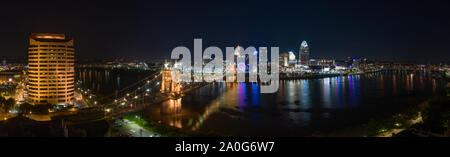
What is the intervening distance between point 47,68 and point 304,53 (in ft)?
87.8

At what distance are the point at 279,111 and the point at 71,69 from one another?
479 cm

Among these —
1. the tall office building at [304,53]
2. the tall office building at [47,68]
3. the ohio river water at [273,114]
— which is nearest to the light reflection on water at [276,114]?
→ the ohio river water at [273,114]

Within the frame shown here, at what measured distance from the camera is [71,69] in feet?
22.5

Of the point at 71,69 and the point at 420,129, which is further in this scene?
the point at 71,69

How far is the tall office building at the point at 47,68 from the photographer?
6.40 meters

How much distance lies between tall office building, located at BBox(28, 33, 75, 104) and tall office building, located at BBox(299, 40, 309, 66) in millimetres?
25753

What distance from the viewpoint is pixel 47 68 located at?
6457 millimetres

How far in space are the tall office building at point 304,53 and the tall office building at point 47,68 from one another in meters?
25.8

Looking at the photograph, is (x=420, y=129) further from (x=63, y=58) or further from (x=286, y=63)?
(x=286, y=63)

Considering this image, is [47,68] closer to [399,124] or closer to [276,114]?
[276,114]

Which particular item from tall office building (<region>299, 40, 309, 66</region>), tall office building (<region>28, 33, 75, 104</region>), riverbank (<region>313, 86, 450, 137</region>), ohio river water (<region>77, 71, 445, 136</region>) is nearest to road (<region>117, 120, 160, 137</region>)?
ohio river water (<region>77, 71, 445, 136</region>)

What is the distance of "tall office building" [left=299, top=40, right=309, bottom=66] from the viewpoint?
97.9ft

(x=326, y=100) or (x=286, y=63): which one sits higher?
(x=286, y=63)
